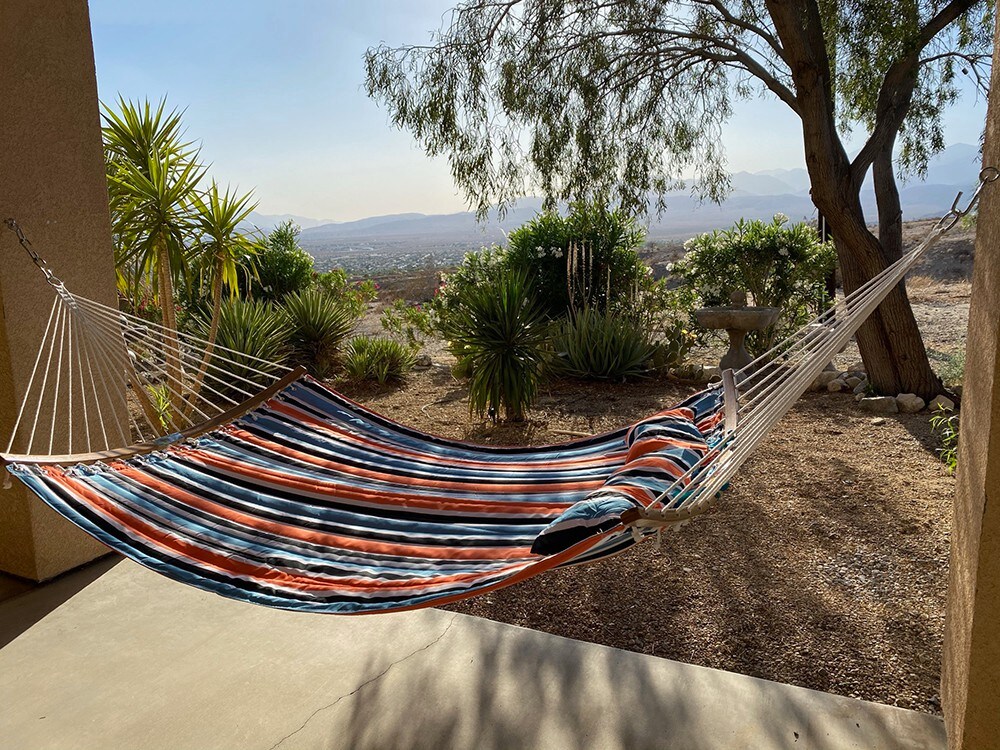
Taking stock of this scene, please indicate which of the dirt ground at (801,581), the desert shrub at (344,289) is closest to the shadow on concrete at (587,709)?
the dirt ground at (801,581)

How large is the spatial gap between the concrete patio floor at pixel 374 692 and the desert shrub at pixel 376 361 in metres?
2.98

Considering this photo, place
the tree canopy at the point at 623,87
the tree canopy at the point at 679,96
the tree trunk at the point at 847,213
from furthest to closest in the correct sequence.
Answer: the tree canopy at the point at 623,87, the tree canopy at the point at 679,96, the tree trunk at the point at 847,213

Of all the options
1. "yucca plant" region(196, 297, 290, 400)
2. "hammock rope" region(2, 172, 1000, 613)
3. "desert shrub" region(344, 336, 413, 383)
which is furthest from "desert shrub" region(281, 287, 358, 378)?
"hammock rope" region(2, 172, 1000, 613)

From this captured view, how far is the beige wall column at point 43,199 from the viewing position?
1998 millimetres

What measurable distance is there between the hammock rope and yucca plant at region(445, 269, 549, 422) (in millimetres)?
1619

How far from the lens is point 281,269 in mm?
6379

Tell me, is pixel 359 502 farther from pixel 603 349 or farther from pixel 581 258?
pixel 581 258

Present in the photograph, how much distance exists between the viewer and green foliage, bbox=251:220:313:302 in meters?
6.30

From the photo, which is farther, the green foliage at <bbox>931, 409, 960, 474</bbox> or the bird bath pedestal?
the bird bath pedestal

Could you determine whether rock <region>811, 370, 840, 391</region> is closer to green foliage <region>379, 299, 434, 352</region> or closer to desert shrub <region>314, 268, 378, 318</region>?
green foliage <region>379, 299, 434, 352</region>

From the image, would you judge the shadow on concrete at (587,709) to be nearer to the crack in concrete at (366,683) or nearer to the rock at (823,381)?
the crack in concrete at (366,683)

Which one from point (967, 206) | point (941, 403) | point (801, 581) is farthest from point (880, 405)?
point (967, 206)

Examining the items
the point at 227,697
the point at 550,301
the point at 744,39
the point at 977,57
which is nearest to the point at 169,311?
the point at 227,697

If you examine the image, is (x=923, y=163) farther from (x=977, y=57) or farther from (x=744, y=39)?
(x=744, y=39)
